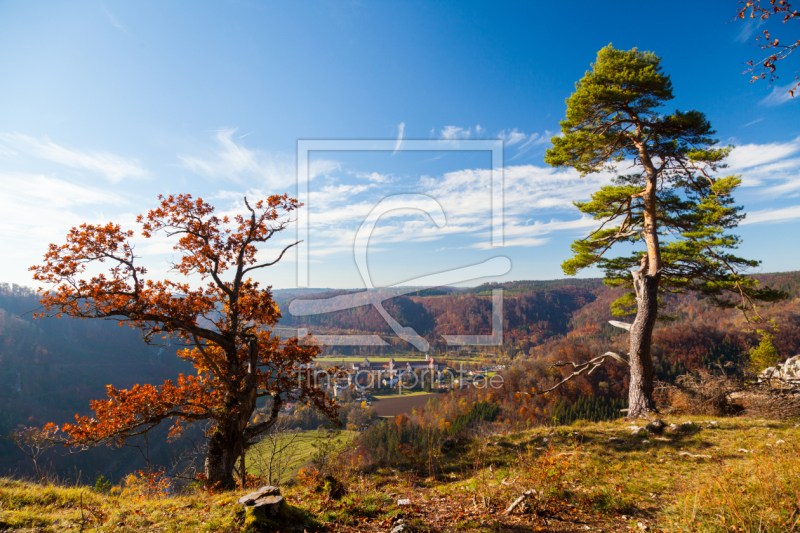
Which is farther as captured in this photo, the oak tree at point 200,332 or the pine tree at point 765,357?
the pine tree at point 765,357

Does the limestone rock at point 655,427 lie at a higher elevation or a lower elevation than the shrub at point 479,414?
higher

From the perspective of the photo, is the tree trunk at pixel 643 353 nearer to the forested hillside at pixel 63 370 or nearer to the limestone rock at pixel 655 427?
the limestone rock at pixel 655 427

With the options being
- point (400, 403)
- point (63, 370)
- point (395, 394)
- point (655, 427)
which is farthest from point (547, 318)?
point (63, 370)

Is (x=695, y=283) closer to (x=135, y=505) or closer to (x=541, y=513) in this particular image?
(x=541, y=513)

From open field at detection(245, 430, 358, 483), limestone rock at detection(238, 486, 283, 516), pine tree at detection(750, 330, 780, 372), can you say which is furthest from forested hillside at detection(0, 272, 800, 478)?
limestone rock at detection(238, 486, 283, 516)

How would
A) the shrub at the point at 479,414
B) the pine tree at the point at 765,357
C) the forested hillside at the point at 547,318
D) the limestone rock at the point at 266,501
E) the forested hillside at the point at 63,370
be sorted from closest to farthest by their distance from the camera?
the limestone rock at the point at 266,501 → the pine tree at the point at 765,357 → the shrub at the point at 479,414 → the forested hillside at the point at 547,318 → the forested hillside at the point at 63,370

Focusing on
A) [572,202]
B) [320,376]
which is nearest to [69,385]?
[320,376]

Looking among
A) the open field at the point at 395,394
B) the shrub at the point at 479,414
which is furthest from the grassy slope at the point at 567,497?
the open field at the point at 395,394

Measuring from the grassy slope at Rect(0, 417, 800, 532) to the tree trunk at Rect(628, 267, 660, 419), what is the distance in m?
2.28

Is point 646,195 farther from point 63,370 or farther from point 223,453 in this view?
point 63,370

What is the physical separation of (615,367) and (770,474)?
232 ft

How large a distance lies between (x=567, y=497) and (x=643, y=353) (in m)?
6.70

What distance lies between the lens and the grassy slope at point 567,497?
3.73 m

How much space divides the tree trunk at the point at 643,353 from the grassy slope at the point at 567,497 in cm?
228
